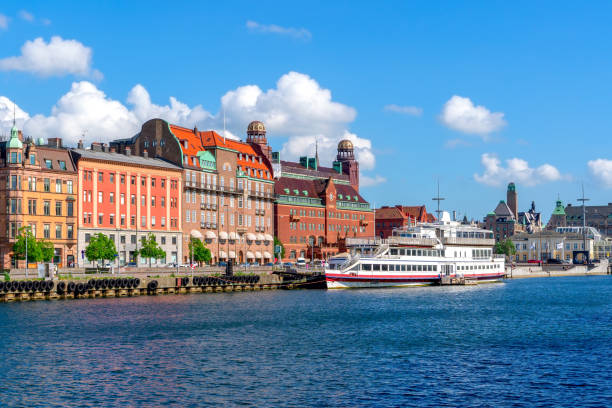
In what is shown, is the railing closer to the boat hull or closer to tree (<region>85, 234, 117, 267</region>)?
the boat hull

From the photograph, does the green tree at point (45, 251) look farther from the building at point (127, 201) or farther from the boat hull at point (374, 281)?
the boat hull at point (374, 281)

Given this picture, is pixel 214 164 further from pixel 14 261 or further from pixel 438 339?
pixel 438 339

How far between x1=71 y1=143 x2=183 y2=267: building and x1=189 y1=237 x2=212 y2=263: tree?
9.14ft

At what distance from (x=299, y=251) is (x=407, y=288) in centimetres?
7167

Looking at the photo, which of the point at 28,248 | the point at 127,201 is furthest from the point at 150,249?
the point at 28,248

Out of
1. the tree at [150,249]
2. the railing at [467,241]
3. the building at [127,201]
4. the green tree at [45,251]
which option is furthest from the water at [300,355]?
the building at [127,201]

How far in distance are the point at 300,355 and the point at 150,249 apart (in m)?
83.0

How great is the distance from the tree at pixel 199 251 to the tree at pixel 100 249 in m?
22.5

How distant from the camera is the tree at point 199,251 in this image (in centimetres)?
15350

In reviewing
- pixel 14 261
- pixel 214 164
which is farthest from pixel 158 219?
pixel 14 261

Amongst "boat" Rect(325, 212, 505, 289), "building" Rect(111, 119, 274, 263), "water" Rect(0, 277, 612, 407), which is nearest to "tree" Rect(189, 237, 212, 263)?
"building" Rect(111, 119, 274, 263)

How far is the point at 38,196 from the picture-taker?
12975 centimetres

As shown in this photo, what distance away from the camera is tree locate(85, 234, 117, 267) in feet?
423

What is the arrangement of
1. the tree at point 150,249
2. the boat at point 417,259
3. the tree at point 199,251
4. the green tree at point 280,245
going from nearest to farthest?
1. the boat at point 417,259
2. the tree at point 150,249
3. the tree at point 199,251
4. the green tree at point 280,245
